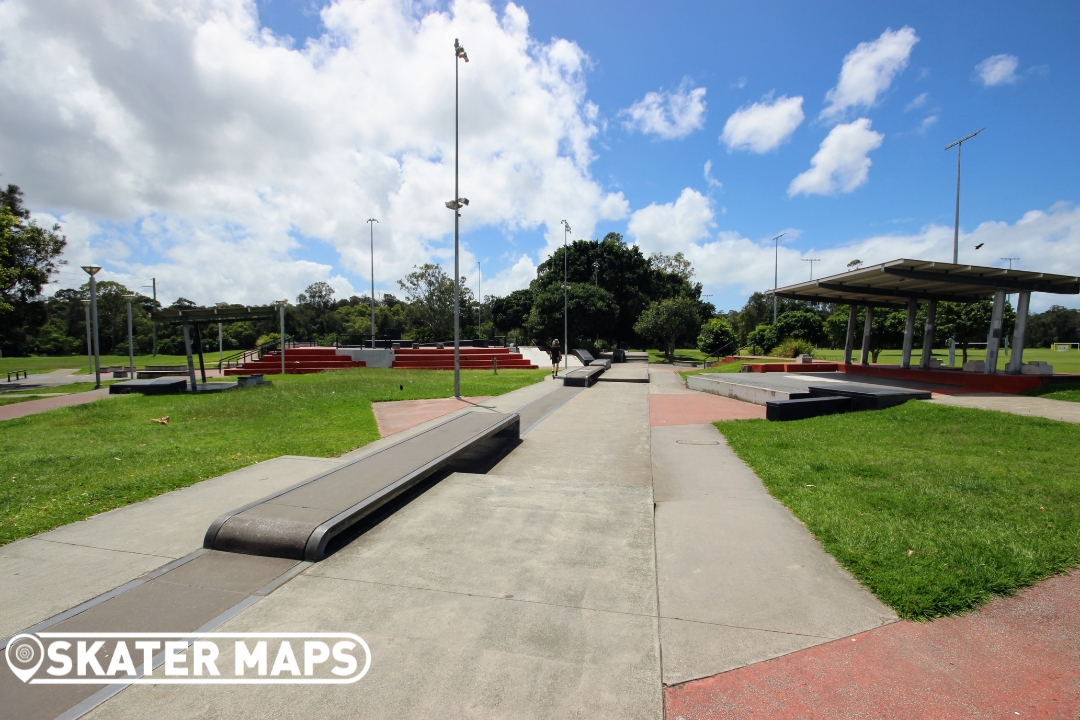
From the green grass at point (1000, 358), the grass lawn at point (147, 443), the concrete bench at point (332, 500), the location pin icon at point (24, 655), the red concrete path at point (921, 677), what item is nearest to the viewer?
the red concrete path at point (921, 677)

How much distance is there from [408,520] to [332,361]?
93.0 ft

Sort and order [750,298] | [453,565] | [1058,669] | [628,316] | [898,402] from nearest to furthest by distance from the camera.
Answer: [1058,669], [453,565], [898,402], [628,316], [750,298]

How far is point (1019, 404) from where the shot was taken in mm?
12336

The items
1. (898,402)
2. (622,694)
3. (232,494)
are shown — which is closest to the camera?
(622,694)

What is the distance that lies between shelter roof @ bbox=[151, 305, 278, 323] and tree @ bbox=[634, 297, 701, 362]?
101 feet

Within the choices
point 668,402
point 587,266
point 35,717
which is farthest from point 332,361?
point 587,266

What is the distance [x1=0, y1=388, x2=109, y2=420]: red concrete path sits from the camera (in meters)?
12.6

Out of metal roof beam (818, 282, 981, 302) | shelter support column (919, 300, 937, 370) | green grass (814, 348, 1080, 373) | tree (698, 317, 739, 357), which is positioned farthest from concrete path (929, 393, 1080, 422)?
tree (698, 317, 739, 357)

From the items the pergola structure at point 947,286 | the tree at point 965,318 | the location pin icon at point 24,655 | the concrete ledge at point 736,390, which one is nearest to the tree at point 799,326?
the tree at point 965,318

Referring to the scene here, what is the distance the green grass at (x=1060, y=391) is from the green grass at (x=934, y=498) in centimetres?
528

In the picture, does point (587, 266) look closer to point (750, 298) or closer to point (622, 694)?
point (750, 298)

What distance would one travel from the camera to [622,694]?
Answer: 256 cm

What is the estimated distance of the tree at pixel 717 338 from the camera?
42.7m

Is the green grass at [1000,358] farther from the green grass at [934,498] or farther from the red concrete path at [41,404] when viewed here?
the red concrete path at [41,404]
